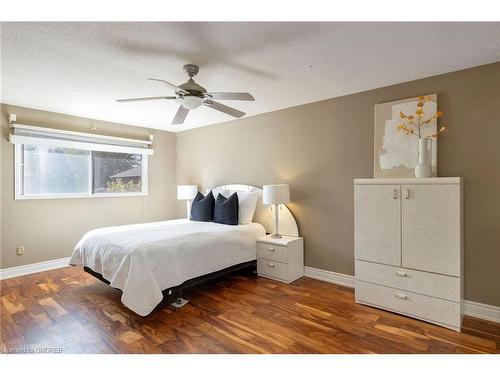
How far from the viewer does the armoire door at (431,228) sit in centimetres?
224

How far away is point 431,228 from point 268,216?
6.90 feet

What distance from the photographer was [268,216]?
4.00 metres

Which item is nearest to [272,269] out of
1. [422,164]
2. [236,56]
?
[422,164]

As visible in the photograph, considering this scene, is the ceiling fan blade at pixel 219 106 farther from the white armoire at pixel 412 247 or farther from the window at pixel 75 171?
the window at pixel 75 171

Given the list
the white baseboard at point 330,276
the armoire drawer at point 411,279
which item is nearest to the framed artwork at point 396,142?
the armoire drawer at point 411,279

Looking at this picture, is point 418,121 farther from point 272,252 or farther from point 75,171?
point 75,171

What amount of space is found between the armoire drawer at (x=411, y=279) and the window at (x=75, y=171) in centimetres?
397

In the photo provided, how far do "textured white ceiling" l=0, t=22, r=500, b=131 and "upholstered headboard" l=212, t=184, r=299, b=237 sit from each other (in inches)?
58.2

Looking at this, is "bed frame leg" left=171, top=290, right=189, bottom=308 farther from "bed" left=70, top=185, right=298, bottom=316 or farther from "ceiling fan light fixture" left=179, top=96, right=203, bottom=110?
"ceiling fan light fixture" left=179, top=96, right=203, bottom=110

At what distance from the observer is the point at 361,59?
2322 mm

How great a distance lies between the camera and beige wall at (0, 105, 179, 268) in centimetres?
356
